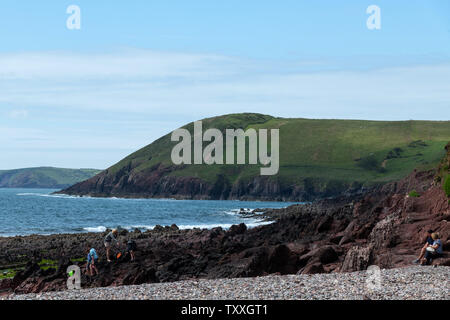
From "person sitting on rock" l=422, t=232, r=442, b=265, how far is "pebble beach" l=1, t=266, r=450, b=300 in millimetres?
3376

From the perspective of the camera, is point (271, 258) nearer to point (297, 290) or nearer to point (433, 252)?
point (433, 252)

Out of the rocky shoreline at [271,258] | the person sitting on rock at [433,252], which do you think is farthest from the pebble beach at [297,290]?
the rocky shoreline at [271,258]

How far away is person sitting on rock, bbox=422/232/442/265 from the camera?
2400 centimetres

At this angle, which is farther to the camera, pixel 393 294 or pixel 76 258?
pixel 76 258

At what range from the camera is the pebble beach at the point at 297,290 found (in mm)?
16375

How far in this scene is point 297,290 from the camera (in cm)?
1722

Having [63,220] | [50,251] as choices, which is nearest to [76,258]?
[50,251]

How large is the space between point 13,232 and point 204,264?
41.3 m

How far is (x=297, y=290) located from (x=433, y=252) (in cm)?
935

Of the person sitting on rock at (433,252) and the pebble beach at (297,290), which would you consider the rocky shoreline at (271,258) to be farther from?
the pebble beach at (297,290)
